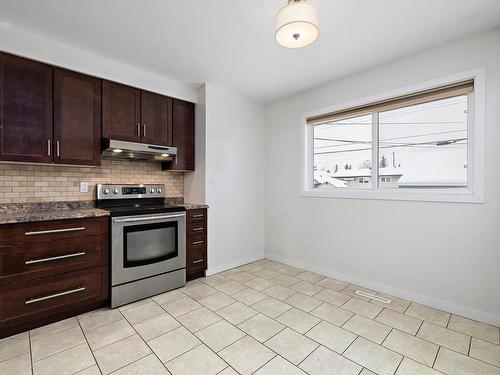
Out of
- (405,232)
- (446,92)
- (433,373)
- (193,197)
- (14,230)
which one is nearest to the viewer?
(433,373)

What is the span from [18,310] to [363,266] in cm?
332

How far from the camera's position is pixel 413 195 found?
2660 millimetres

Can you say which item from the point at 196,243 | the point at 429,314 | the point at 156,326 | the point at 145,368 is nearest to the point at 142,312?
the point at 156,326

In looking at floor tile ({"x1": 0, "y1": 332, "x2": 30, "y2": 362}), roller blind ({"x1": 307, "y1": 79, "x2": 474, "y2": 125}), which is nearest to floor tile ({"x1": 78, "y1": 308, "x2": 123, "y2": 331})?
floor tile ({"x1": 0, "y1": 332, "x2": 30, "y2": 362})

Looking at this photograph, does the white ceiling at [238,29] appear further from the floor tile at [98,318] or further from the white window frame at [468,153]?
the floor tile at [98,318]

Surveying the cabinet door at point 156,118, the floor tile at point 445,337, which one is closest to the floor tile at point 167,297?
the cabinet door at point 156,118

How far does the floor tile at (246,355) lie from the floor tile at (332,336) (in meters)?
0.42

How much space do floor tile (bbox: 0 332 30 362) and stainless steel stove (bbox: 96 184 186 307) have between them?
0.66 metres

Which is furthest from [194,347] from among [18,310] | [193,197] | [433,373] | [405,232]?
[405,232]

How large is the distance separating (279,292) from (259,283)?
0.33 metres

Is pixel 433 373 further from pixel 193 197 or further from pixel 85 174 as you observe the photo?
pixel 85 174

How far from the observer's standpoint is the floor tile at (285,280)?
3.15 m

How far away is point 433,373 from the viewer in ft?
5.44

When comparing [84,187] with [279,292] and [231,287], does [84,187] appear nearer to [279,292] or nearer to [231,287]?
[231,287]
